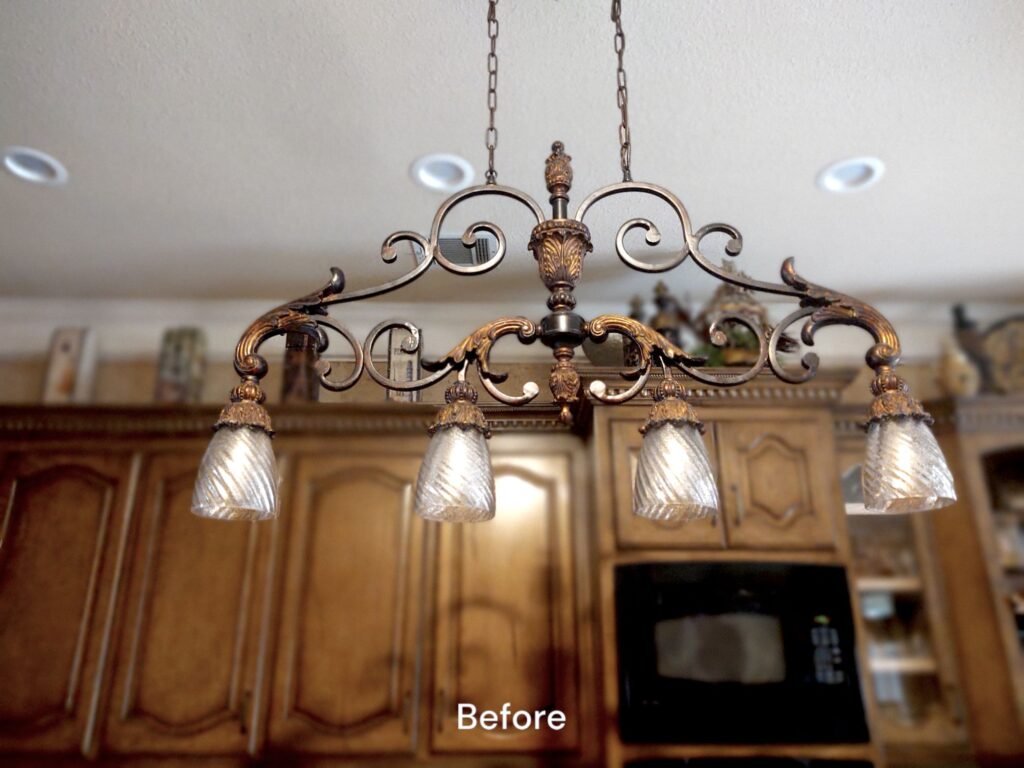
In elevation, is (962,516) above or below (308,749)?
above

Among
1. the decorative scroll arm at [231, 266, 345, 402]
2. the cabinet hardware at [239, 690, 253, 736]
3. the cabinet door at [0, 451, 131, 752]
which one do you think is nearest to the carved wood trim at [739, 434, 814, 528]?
the decorative scroll arm at [231, 266, 345, 402]

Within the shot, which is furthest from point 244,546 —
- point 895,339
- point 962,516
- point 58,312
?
point 962,516

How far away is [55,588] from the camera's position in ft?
6.66

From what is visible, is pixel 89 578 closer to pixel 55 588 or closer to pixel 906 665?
pixel 55 588

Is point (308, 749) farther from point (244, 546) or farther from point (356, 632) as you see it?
point (244, 546)

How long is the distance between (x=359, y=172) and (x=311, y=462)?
3.12 ft

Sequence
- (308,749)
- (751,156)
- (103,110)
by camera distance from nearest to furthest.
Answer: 1. (103,110)
2. (751,156)
3. (308,749)

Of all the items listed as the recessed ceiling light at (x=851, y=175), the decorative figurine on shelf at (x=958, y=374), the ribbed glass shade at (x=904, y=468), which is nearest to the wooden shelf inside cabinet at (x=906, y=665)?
the decorative figurine on shelf at (x=958, y=374)

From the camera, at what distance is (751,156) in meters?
1.65

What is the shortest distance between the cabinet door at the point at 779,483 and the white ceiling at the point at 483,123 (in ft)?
1.61

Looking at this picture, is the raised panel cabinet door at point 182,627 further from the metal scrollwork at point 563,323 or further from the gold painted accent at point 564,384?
the gold painted accent at point 564,384

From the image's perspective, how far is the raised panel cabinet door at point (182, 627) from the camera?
6.37 ft

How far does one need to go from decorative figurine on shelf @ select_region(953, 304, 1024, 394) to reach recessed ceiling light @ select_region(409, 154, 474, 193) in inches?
71.4

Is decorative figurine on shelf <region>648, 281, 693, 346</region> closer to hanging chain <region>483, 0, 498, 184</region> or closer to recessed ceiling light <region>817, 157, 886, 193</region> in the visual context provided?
recessed ceiling light <region>817, 157, 886, 193</region>
